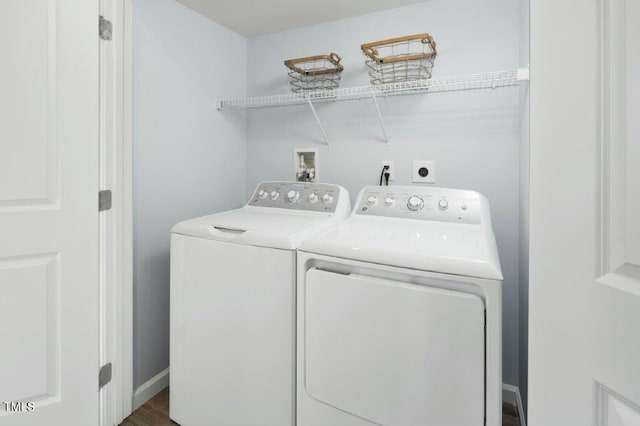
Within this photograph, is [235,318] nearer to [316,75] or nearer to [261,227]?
[261,227]

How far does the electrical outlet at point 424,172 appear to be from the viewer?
1.96m

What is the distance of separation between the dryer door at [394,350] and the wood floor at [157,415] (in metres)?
0.92

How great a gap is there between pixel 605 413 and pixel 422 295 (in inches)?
22.8

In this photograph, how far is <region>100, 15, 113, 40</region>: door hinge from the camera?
59.6 inches

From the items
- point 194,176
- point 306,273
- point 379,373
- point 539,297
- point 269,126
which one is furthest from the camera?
point 269,126

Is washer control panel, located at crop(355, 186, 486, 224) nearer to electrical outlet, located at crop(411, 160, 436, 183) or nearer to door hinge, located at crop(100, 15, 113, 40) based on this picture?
electrical outlet, located at crop(411, 160, 436, 183)

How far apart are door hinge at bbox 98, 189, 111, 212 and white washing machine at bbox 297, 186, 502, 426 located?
95 cm

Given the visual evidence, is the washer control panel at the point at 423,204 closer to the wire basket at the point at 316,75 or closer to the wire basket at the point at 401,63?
the wire basket at the point at 401,63

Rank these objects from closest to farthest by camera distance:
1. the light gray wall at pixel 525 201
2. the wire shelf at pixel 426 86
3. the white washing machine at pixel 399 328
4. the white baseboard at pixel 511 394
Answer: the white washing machine at pixel 399 328 → the light gray wall at pixel 525 201 → the wire shelf at pixel 426 86 → the white baseboard at pixel 511 394

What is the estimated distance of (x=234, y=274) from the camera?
1426 mm

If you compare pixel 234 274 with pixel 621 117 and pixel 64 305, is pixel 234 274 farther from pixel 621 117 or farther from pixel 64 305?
pixel 621 117

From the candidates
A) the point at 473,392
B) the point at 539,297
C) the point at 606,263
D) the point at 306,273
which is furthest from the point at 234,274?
the point at 606,263

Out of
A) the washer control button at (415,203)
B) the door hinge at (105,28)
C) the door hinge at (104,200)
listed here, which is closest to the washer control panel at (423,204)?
the washer control button at (415,203)

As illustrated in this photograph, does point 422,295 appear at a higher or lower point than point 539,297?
lower
